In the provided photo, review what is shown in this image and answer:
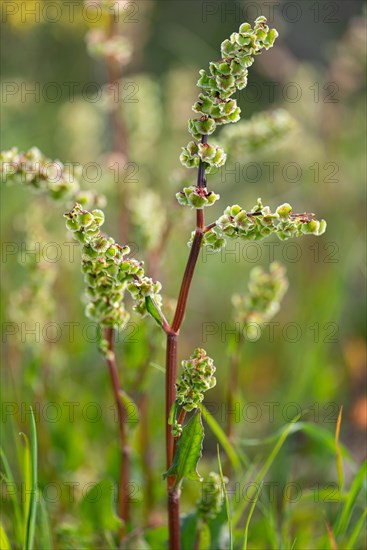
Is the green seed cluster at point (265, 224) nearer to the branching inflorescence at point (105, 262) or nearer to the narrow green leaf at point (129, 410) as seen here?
the branching inflorescence at point (105, 262)

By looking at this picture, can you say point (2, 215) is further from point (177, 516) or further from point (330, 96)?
point (177, 516)

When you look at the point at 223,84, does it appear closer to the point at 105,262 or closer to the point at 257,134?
the point at 105,262

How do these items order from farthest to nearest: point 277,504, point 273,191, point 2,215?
1. point 273,191
2. point 2,215
3. point 277,504

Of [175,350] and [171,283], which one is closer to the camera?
[175,350]

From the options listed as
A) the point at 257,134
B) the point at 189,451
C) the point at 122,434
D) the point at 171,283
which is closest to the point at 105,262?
the point at 189,451

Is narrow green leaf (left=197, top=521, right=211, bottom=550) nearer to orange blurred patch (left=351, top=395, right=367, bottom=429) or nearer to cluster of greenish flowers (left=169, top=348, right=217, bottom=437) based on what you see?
cluster of greenish flowers (left=169, top=348, right=217, bottom=437)

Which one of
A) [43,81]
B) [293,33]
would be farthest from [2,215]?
[293,33]

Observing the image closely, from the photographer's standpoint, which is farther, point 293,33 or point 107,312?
point 293,33
